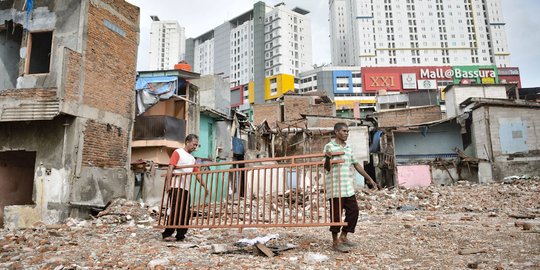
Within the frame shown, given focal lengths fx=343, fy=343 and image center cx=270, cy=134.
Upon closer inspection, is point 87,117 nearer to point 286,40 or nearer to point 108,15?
point 108,15

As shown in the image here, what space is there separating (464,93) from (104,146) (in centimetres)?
2570

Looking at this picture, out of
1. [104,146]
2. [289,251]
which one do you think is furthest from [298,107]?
[289,251]

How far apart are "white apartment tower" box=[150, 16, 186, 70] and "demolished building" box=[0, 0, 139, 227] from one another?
101 m

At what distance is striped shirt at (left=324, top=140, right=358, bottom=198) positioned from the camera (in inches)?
180

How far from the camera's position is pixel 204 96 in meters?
20.4

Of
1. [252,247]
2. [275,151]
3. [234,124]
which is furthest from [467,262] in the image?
[275,151]

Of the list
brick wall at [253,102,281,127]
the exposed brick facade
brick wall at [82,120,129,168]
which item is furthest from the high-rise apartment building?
brick wall at [82,120,129,168]

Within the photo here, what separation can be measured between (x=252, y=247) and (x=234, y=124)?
648 inches

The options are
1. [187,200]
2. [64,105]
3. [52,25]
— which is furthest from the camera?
[52,25]

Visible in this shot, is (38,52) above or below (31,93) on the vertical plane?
above

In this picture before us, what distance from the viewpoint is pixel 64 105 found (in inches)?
368

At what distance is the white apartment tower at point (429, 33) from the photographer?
81.9m

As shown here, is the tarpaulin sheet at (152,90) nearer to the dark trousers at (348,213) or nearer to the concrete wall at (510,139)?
the dark trousers at (348,213)

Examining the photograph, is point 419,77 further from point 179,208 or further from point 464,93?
point 179,208
